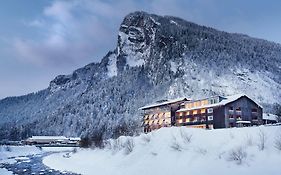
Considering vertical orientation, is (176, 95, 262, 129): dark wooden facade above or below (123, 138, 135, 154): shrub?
above

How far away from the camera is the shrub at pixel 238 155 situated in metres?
34.9

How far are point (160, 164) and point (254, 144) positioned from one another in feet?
39.6

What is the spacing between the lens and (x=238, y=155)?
35188mm

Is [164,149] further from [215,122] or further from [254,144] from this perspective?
[215,122]

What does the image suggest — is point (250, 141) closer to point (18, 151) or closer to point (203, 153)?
point (203, 153)

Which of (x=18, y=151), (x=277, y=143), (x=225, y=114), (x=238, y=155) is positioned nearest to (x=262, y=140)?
(x=277, y=143)

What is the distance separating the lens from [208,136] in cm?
4434

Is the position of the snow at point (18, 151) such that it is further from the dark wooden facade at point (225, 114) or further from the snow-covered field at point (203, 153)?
the snow-covered field at point (203, 153)

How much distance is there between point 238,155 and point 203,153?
5.93 m

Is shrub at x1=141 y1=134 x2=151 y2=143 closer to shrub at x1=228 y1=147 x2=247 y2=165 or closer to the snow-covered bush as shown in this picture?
the snow-covered bush

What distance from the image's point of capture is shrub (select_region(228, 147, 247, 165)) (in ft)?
115

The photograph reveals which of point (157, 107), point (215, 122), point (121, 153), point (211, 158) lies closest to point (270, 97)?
point (157, 107)

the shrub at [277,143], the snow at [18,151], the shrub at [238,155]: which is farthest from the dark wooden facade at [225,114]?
the snow at [18,151]

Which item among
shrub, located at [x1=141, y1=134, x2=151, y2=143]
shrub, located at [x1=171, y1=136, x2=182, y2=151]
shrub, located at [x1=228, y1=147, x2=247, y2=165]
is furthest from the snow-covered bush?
shrub, located at [x1=141, y1=134, x2=151, y2=143]
